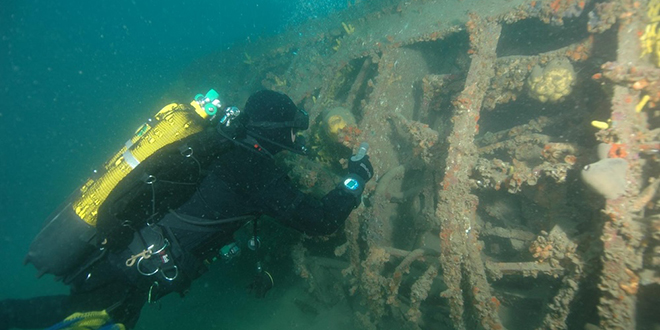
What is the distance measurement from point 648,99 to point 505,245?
2.45m

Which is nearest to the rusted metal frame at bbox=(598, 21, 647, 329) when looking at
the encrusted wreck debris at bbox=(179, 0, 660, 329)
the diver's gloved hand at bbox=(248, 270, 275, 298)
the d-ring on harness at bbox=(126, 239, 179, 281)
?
the encrusted wreck debris at bbox=(179, 0, 660, 329)

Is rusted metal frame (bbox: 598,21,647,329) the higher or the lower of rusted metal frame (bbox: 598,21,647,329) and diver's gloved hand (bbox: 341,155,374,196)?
the lower

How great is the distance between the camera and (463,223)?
11.1ft

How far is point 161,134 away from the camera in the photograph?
139 inches

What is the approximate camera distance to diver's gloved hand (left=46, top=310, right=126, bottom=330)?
123 inches

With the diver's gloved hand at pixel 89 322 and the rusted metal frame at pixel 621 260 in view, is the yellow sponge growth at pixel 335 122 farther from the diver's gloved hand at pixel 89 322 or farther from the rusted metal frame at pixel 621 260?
the diver's gloved hand at pixel 89 322

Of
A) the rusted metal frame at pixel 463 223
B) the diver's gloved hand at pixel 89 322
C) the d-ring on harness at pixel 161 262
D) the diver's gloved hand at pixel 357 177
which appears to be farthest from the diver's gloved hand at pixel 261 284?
the rusted metal frame at pixel 463 223

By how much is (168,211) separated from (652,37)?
6.06 meters

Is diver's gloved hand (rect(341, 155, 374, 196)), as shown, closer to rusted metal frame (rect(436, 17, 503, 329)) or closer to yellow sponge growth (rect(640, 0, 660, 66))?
rusted metal frame (rect(436, 17, 503, 329))

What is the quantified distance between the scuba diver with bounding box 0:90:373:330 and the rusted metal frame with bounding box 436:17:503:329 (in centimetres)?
106

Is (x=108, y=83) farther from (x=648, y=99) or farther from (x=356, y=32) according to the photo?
(x=648, y=99)

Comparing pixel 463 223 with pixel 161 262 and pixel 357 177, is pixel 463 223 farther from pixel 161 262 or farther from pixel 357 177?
pixel 161 262

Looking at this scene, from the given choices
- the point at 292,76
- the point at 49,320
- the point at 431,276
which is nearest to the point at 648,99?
the point at 431,276

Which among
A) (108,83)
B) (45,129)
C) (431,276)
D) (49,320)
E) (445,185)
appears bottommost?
(431,276)
